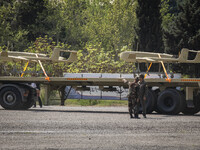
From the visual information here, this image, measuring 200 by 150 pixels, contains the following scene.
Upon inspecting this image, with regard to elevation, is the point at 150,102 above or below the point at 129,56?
below

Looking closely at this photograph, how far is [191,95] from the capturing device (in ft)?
68.6

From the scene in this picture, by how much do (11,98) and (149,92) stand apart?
Answer: 665 cm

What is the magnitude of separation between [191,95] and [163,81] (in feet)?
4.62

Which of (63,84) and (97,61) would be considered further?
(97,61)

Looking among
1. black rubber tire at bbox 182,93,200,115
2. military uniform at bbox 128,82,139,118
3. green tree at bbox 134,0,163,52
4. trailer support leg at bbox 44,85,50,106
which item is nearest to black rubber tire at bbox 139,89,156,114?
black rubber tire at bbox 182,93,200,115

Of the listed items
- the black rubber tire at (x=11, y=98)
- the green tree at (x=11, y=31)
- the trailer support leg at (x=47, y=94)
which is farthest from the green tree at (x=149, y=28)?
the black rubber tire at (x=11, y=98)

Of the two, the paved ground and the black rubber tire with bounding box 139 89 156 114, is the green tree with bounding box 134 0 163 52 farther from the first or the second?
the paved ground

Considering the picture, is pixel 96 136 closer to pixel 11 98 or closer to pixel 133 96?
pixel 133 96

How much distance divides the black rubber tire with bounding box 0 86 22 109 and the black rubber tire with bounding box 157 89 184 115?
6.71 meters

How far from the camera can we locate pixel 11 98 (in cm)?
2264

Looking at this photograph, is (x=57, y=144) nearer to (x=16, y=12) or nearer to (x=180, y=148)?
(x=180, y=148)

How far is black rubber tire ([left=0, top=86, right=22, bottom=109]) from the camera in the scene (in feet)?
74.2

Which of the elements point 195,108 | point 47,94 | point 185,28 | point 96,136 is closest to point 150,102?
point 195,108

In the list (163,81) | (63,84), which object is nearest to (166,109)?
(163,81)
